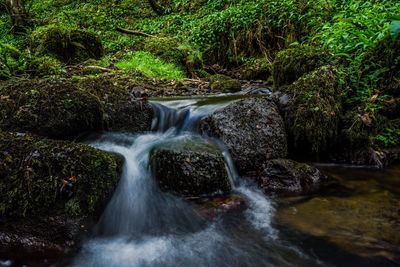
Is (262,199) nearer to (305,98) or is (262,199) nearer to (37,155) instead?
(305,98)

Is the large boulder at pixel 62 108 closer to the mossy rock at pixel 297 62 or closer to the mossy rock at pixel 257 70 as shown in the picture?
the mossy rock at pixel 297 62

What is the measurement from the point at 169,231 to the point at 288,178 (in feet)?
5.35

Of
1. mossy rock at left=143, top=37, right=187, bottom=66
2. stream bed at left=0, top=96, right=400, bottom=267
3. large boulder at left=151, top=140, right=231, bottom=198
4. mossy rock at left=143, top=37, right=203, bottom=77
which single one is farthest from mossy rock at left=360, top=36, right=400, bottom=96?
mossy rock at left=143, top=37, right=187, bottom=66

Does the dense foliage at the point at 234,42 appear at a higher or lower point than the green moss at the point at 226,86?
higher

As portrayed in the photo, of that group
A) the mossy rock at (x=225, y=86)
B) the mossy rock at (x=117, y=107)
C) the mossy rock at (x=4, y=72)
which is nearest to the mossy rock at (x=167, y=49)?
the mossy rock at (x=225, y=86)

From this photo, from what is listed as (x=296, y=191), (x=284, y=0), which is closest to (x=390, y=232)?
(x=296, y=191)

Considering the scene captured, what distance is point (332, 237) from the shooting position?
321 cm

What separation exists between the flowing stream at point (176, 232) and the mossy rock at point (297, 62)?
81.1 inches

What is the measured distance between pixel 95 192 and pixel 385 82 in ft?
14.4

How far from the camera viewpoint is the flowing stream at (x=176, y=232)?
3.02m

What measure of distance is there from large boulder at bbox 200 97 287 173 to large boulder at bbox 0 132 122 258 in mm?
1708

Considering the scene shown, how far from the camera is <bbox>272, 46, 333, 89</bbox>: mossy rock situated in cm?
572

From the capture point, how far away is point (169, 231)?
3.50 metres

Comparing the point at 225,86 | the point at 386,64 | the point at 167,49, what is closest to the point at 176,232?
the point at 386,64
